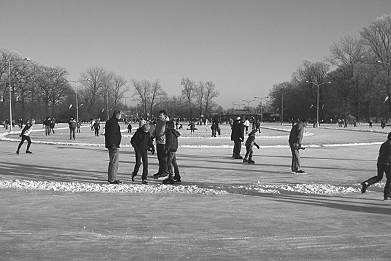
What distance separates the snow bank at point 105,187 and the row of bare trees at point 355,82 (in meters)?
65.6

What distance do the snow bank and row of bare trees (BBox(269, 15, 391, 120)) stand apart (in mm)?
65628

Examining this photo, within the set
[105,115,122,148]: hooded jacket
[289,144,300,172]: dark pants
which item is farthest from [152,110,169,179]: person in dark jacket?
[289,144,300,172]: dark pants

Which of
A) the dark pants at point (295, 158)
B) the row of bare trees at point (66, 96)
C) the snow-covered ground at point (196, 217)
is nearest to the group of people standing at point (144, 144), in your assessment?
the snow-covered ground at point (196, 217)

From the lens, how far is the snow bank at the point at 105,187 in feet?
32.4

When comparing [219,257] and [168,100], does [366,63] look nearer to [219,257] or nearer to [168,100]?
[168,100]

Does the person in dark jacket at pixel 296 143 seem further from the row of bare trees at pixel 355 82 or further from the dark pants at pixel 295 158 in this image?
the row of bare trees at pixel 355 82

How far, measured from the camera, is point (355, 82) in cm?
8725

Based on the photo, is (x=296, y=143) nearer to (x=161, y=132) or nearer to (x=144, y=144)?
(x=161, y=132)

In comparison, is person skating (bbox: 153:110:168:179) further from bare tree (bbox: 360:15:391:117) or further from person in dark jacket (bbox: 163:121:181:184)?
bare tree (bbox: 360:15:391:117)

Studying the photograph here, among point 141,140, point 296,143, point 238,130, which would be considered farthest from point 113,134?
point 238,130

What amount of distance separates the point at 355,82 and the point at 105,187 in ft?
275

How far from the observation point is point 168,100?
142m

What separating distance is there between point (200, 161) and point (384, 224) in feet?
34.3

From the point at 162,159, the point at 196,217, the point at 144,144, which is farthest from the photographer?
the point at 162,159
